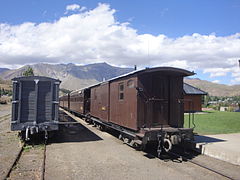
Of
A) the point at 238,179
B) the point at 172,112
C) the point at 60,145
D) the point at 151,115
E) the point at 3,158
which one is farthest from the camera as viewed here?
the point at 60,145

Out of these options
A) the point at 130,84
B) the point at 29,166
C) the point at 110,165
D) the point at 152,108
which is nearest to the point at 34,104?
the point at 29,166

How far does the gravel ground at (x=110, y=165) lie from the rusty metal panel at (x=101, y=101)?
2835mm

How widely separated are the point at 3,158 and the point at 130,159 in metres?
4.39

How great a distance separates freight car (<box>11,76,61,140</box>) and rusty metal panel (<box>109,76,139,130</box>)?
2.73 m

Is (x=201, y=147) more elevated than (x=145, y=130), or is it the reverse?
(x=145, y=130)

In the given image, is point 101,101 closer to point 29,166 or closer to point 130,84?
point 130,84

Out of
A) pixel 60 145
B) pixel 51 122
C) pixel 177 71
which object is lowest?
pixel 60 145

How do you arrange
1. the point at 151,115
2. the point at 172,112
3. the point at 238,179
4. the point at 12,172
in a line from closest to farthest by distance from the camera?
the point at 238,179 < the point at 12,172 < the point at 151,115 < the point at 172,112

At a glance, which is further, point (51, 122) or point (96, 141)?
point (96, 141)

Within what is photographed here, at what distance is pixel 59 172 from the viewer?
20.6ft

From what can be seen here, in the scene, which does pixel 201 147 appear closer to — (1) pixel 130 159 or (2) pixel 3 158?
(1) pixel 130 159

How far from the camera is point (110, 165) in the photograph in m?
6.97

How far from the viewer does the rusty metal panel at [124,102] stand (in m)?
8.46

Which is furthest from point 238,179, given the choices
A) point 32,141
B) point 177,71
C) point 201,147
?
point 32,141
